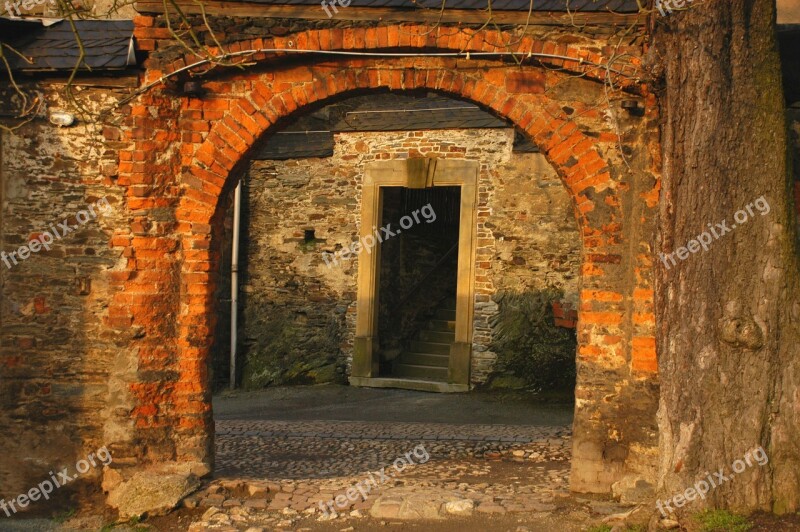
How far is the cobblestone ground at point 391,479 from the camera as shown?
5988 mm

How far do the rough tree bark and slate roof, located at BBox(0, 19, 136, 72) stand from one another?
3.82 metres

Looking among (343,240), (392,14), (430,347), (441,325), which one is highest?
(392,14)

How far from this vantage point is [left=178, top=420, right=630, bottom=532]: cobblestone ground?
5.99 metres

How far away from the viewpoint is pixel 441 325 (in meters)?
14.8

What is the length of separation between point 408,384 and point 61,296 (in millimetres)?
7184

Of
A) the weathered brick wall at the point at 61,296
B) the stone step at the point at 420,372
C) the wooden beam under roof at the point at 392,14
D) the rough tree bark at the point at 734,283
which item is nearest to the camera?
the rough tree bark at the point at 734,283

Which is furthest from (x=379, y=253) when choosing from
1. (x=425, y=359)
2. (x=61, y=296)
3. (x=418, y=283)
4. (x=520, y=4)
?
(x=520, y=4)

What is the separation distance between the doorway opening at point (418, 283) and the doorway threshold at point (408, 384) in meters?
0.34

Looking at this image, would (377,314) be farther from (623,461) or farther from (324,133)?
(623,461)

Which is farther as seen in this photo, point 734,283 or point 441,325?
point 441,325

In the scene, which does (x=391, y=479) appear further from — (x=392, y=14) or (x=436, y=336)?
(x=436, y=336)

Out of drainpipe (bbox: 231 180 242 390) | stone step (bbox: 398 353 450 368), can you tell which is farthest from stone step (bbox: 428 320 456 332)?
drainpipe (bbox: 231 180 242 390)

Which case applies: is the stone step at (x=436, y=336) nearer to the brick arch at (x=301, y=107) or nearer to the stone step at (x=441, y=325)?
the stone step at (x=441, y=325)

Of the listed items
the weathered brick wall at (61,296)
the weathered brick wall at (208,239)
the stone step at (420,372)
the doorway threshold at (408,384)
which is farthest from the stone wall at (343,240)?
the weathered brick wall at (61,296)
